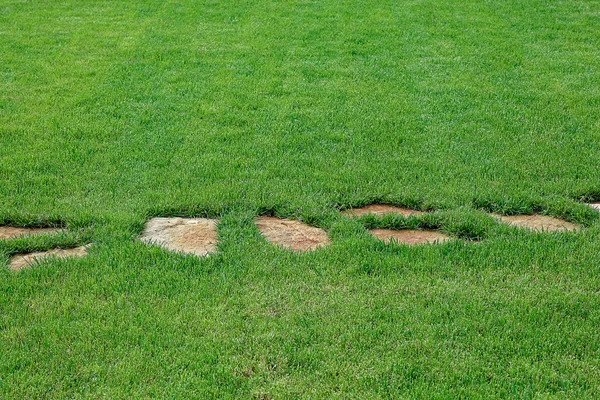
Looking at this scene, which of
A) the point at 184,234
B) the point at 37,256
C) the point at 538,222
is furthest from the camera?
the point at 538,222

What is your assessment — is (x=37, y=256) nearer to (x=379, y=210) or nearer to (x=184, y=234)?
(x=184, y=234)

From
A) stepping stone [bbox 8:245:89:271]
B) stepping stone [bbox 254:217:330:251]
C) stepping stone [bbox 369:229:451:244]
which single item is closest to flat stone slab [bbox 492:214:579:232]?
stepping stone [bbox 369:229:451:244]

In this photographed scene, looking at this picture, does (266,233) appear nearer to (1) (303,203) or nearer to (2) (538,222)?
(1) (303,203)

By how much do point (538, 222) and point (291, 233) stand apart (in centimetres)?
169

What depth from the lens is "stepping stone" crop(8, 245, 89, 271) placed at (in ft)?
13.8

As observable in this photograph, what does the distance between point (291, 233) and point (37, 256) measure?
1.60 meters

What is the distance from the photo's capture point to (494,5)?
34.7ft

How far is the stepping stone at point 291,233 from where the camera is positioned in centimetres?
444

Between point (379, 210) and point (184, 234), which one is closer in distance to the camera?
point (184, 234)

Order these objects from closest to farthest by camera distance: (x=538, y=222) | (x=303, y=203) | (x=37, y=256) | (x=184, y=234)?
1. (x=37, y=256)
2. (x=184, y=234)
3. (x=538, y=222)
4. (x=303, y=203)

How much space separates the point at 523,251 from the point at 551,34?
5934 millimetres

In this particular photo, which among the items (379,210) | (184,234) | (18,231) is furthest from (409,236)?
(18,231)

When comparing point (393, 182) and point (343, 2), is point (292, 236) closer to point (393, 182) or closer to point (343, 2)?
point (393, 182)

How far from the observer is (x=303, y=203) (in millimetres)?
4879
